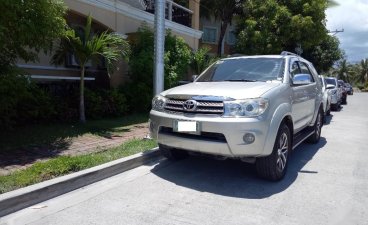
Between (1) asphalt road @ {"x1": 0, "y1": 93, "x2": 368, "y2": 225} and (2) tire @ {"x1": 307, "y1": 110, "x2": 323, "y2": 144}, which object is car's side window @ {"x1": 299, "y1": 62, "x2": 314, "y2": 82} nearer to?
(2) tire @ {"x1": 307, "y1": 110, "x2": 323, "y2": 144}

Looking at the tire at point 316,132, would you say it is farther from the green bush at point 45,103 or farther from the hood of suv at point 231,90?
the green bush at point 45,103

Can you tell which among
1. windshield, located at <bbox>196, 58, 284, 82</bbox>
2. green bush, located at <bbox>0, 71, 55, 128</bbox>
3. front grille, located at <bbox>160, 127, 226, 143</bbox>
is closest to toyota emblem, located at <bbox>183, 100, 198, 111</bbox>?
front grille, located at <bbox>160, 127, 226, 143</bbox>

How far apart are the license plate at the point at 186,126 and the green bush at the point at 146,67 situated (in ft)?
18.4

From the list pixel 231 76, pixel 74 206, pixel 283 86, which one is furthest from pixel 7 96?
pixel 283 86

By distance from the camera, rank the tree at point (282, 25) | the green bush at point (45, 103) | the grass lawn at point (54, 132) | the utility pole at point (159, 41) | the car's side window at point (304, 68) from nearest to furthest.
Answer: the green bush at point (45, 103) → the grass lawn at point (54, 132) → the car's side window at point (304, 68) → the utility pole at point (159, 41) → the tree at point (282, 25)

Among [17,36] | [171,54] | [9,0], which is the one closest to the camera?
[9,0]

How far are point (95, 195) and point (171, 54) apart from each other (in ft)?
23.6

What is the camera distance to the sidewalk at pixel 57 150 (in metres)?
5.46

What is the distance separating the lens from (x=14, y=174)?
15.8 feet

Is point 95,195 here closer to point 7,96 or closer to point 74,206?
point 74,206

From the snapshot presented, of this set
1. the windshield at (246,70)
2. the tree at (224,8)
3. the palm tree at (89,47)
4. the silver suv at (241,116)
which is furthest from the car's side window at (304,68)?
the tree at (224,8)

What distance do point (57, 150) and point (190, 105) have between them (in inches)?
109

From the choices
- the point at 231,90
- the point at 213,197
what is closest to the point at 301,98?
the point at 231,90

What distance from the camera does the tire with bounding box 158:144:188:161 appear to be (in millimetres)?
5996
